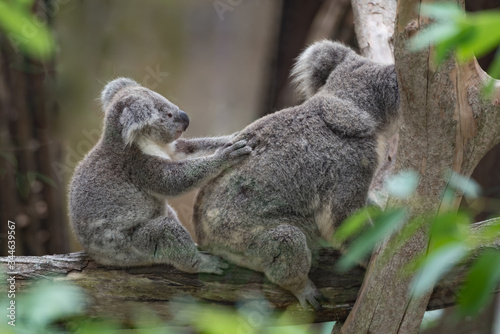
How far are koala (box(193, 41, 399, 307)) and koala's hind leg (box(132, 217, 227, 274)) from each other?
5.5 inches

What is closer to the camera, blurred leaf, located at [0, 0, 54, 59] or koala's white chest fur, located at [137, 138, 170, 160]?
blurred leaf, located at [0, 0, 54, 59]

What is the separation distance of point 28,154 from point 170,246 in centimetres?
299

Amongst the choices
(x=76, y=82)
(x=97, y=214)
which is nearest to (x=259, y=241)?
(x=97, y=214)

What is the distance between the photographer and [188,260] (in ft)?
8.81

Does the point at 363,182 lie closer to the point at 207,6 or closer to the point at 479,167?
the point at 479,167

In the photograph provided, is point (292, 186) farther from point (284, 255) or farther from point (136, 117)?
point (136, 117)

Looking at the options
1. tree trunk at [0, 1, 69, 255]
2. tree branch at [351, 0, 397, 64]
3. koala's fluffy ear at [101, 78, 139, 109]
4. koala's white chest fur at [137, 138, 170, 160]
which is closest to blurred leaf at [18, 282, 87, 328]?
koala's white chest fur at [137, 138, 170, 160]

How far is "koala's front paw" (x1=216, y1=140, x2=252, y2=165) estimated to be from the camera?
9.20 ft

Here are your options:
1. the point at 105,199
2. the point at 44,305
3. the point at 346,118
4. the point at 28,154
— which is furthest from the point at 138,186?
the point at 28,154

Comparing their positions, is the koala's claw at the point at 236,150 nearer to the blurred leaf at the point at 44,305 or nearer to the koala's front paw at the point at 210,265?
the koala's front paw at the point at 210,265

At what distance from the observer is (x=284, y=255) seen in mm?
2613

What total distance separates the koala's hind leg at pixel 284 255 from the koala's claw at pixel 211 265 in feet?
0.55

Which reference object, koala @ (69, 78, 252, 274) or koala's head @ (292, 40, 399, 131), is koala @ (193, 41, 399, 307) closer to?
koala's head @ (292, 40, 399, 131)

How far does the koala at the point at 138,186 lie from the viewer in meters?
2.71
